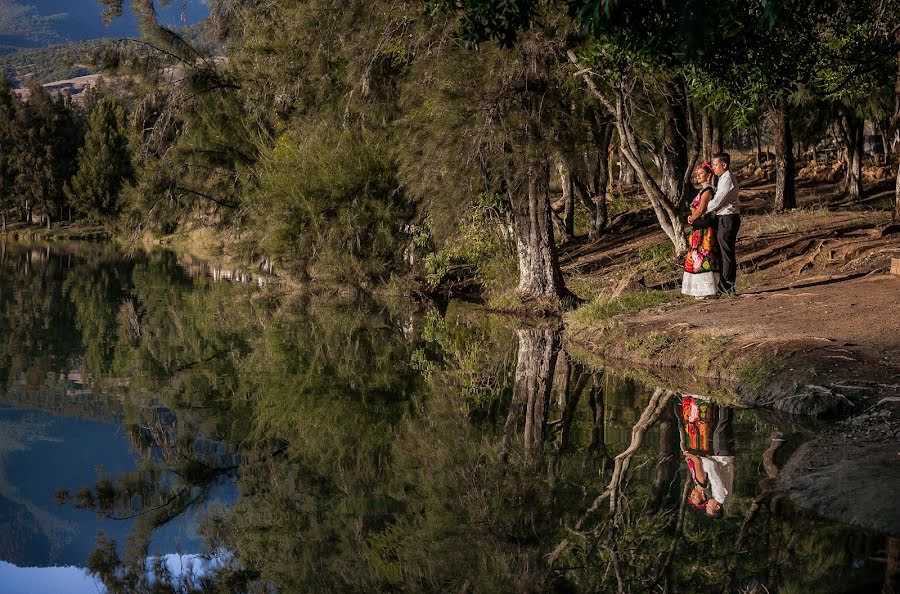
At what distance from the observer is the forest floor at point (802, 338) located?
7.64 m

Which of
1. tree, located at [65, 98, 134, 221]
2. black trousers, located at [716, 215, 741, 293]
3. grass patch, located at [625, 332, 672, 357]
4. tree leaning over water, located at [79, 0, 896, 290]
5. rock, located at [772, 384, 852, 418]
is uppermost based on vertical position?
tree, located at [65, 98, 134, 221]

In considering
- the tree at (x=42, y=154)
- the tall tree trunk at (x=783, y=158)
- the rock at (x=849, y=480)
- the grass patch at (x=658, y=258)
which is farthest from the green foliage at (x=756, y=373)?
the tree at (x=42, y=154)

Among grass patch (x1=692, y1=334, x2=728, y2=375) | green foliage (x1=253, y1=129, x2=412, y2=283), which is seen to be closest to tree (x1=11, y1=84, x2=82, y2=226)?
green foliage (x1=253, y1=129, x2=412, y2=283)

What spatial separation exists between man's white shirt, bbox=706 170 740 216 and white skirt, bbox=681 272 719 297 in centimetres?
96

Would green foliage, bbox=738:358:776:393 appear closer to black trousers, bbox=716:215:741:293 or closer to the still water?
the still water

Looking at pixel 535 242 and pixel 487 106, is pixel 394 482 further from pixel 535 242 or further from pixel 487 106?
pixel 535 242

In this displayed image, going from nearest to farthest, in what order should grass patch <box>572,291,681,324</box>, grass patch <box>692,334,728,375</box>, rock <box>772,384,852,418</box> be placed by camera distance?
rock <box>772,384,852,418</box>, grass patch <box>692,334,728,375</box>, grass patch <box>572,291,681,324</box>

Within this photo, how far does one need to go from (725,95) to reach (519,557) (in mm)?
10771

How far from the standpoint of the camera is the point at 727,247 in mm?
16078

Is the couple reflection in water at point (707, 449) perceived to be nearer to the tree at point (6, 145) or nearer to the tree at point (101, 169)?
the tree at point (101, 169)

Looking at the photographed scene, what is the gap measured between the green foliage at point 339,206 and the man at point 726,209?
11.3m

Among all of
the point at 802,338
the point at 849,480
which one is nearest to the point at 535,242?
the point at 802,338

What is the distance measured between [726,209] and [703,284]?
3.91 feet

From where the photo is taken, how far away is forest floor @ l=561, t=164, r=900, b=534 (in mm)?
7645
